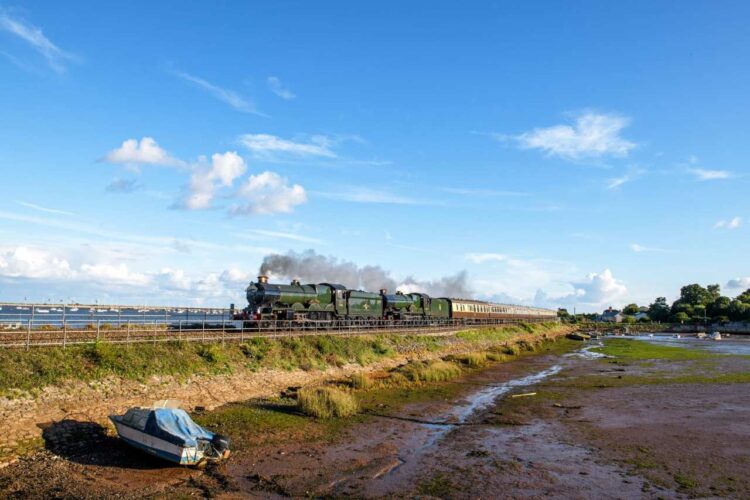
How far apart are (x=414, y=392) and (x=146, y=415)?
A: 1516 centimetres

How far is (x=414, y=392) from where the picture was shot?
86.2 feet

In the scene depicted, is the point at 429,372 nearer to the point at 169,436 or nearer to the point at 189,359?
the point at 189,359

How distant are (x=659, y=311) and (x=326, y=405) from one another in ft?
520

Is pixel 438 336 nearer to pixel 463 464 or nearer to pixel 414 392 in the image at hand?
pixel 414 392

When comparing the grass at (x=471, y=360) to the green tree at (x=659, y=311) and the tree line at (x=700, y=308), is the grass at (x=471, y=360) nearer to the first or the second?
the tree line at (x=700, y=308)

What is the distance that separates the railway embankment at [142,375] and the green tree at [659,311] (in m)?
143

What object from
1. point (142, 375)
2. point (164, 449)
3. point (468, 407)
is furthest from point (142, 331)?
point (468, 407)

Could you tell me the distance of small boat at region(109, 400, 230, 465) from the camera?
13.3 meters

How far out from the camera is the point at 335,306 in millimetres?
39969

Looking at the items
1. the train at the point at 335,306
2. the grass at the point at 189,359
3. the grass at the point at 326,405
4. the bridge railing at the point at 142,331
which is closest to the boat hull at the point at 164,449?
the grass at the point at 189,359

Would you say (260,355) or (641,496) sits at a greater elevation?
(260,355)

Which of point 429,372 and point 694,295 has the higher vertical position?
point 694,295

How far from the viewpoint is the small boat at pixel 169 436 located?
13.3 metres

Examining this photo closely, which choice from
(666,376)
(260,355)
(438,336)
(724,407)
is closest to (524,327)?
(438,336)
